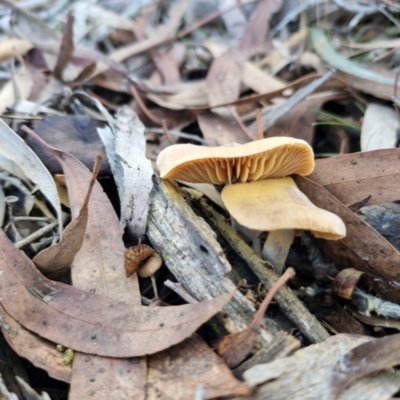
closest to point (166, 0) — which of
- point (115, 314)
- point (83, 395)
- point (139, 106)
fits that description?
point (139, 106)

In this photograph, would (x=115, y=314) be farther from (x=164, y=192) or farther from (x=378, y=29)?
(x=378, y=29)

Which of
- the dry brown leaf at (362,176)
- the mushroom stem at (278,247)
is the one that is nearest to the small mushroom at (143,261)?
the mushroom stem at (278,247)

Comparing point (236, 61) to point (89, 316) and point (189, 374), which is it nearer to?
point (89, 316)

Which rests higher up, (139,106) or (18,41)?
(18,41)

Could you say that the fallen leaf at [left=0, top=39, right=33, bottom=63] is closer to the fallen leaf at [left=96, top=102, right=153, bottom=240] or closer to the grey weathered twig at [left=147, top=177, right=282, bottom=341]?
the fallen leaf at [left=96, top=102, right=153, bottom=240]

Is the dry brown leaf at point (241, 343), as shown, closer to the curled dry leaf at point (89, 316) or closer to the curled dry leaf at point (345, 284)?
the curled dry leaf at point (89, 316)

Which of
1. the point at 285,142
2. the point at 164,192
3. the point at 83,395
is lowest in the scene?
the point at 83,395

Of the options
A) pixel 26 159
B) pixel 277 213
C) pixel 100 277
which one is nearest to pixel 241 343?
pixel 277 213

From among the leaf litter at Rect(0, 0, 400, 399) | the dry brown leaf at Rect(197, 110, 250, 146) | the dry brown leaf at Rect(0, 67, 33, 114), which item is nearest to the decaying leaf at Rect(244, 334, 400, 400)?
the leaf litter at Rect(0, 0, 400, 399)
